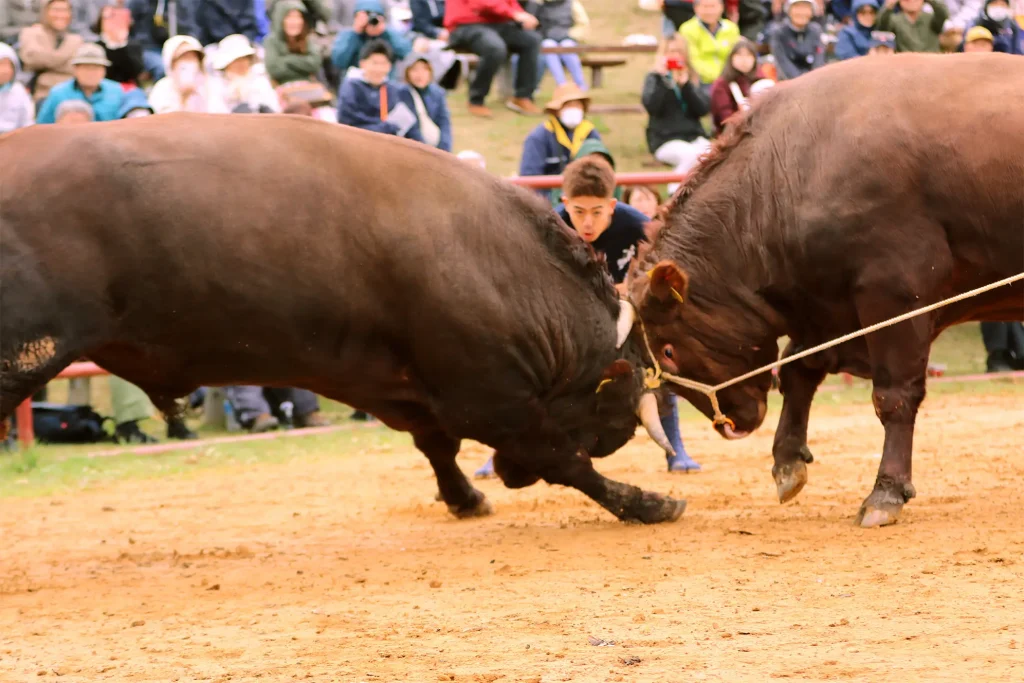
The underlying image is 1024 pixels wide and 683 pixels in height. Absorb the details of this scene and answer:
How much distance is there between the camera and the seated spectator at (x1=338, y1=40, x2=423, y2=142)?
11203 mm

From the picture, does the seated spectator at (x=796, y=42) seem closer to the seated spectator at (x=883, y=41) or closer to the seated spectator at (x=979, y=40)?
the seated spectator at (x=883, y=41)

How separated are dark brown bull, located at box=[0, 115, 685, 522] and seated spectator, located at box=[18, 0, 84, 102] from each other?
6.83 m

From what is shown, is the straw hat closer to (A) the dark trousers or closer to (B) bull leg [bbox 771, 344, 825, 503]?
(A) the dark trousers

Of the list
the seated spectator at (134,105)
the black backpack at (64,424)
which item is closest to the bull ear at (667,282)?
the black backpack at (64,424)

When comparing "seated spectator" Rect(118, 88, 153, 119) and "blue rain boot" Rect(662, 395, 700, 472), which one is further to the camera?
"seated spectator" Rect(118, 88, 153, 119)

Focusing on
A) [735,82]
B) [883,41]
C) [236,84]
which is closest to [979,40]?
[883,41]

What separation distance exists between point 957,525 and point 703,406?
1.32m

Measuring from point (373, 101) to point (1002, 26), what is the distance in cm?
725

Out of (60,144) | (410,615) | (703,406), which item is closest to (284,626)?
(410,615)

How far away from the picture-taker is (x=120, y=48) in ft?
38.2

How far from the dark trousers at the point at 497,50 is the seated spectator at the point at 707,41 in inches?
66.1

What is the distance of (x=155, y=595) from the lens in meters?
5.44

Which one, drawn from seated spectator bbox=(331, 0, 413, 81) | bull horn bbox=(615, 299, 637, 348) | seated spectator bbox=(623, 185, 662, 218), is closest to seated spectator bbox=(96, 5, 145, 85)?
seated spectator bbox=(331, 0, 413, 81)

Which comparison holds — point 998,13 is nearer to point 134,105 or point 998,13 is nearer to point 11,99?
point 134,105
